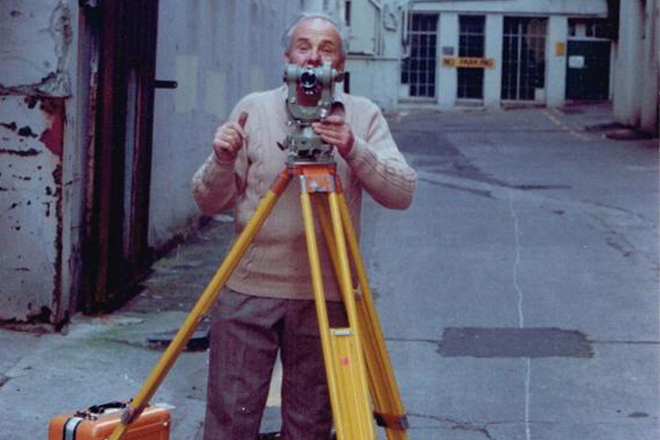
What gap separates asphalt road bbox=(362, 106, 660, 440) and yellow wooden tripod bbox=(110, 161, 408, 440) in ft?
6.84

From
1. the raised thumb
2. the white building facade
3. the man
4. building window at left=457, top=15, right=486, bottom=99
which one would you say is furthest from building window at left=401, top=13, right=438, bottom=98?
the raised thumb

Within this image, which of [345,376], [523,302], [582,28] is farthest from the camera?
[582,28]

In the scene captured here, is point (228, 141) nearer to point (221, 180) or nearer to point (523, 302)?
point (221, 180)

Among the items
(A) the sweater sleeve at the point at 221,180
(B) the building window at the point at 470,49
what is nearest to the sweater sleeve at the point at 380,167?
(A) the sweater sleeve at the point at 221,180

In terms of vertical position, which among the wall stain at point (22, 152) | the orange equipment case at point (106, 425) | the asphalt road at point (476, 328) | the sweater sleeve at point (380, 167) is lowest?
the asphalt road at point (476, 328)

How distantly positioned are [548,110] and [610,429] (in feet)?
94.4

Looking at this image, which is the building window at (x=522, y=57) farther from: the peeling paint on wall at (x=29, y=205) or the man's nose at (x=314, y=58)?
the man's nose at (x=314, y=58)

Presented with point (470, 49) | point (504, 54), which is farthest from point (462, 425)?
point (504, 54)

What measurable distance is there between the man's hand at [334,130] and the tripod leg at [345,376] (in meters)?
0.22

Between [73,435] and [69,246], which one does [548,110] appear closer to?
[69,246]

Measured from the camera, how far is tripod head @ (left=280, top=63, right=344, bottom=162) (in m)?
3.38

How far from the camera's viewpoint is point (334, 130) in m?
3.39

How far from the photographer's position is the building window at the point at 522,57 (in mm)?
35438

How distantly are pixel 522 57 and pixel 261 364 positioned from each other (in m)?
32.7
